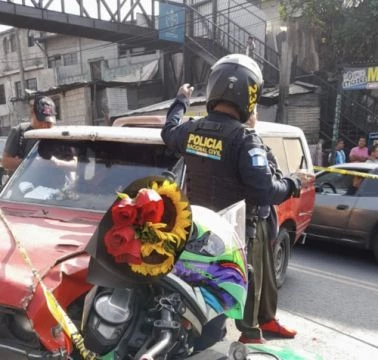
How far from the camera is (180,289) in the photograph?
1.71 m

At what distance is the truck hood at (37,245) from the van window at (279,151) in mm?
2454

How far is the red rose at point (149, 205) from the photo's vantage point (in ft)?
4.98

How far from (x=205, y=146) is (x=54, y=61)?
1259 inches

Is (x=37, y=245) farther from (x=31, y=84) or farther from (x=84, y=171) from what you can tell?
(x=31, y=84)

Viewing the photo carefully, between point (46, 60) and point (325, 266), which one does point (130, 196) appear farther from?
point (46, 60)

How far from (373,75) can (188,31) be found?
10727 mm

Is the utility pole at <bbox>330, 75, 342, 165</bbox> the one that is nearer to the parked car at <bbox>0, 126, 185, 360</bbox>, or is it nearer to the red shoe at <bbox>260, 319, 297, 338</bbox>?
the red shoe at <bbox>260, 319, 297, 338</bbox>

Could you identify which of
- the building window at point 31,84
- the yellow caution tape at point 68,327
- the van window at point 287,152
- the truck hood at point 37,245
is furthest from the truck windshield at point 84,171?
the building window at point 31,84

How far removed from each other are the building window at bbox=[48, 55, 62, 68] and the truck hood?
30.7 m

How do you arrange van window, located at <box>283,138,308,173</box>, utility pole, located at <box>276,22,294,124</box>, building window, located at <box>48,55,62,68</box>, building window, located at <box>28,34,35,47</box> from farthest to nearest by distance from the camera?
building window, located at <box>28,34,35,47</box>, building window, located at <box>48,55,62,68</box>, utility pole, located at <box>276,22,294,124</box>, van window, located at <box>283,138,308,173</box>

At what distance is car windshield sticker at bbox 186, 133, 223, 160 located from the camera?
2764 mm

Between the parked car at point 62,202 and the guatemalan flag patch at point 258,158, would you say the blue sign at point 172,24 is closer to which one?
the parked car at point 62,202

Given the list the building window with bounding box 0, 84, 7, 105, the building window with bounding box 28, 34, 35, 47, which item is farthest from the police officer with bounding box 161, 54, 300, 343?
the building window with bounding box 0, 84, 7, 105

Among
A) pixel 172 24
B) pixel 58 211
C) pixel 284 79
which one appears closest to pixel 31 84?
pixel 172 24
